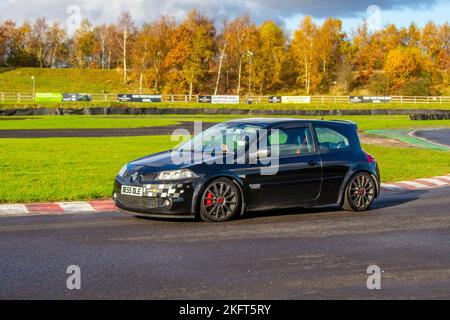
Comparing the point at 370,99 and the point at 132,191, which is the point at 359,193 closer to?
the point at 132,191

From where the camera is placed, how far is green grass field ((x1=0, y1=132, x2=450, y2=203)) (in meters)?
12.2

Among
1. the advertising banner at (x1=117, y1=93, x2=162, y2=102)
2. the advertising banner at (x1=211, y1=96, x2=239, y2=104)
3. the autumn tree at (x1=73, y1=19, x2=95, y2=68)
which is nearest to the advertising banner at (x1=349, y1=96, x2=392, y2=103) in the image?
the advertising banner at (x1=211, y1=96, x2=239, y2=104)

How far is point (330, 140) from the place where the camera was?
10641mm

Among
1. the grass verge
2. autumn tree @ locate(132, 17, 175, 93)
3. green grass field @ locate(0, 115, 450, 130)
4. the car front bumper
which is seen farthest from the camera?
autumn tree @ locate(132, 17, 175, 93)

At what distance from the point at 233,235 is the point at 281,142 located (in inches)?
86.9

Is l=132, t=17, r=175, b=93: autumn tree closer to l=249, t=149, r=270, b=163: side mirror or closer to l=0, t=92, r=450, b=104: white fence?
l=0, t=92, r=450, b=104: white fence

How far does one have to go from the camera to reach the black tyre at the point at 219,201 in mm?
9195

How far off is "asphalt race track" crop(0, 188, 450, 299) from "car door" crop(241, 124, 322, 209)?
0.32 m

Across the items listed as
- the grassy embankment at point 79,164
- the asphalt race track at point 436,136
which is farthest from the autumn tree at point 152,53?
the grassy embankment at point 79,164

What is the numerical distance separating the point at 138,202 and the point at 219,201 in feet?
3.67

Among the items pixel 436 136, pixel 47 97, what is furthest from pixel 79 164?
pixel 47 97

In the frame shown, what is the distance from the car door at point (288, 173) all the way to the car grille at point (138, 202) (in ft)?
4.45

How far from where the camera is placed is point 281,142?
399 inches

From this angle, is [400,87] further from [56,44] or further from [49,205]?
[49,205]
